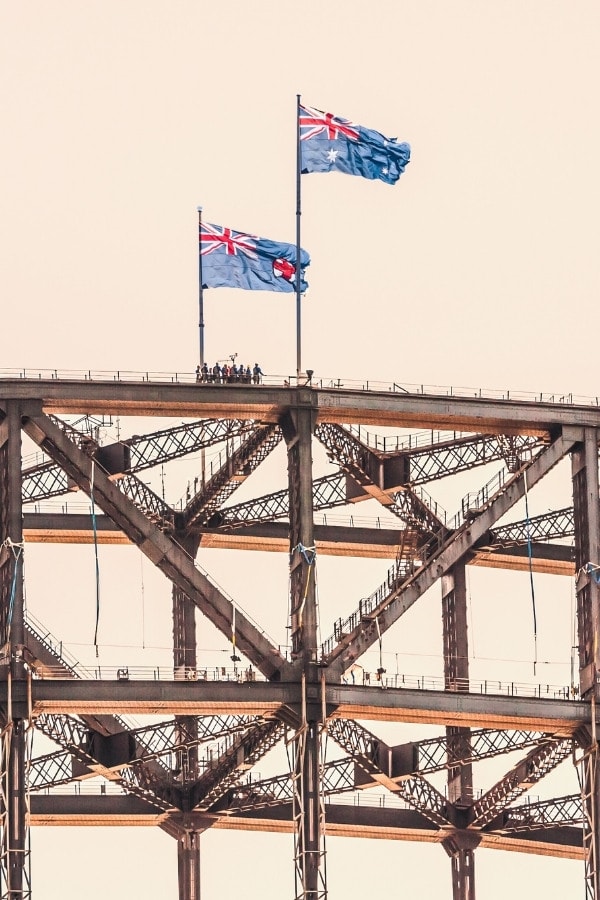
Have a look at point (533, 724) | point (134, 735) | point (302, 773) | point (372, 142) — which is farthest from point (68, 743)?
point (372, 142)

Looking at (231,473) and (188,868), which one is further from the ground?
(231,473)

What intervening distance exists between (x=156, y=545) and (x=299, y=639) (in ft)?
20.8

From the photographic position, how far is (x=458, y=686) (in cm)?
12562

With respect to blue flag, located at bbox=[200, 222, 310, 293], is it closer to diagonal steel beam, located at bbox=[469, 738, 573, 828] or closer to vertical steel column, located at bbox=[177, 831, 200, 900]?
diagonal steel beam, located at bbox=[469, 738, 573, 828]

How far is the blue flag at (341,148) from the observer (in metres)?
116

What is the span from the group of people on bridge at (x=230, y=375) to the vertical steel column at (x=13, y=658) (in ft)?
25.6

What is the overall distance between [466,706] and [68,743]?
15.5 m

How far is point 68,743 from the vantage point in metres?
116

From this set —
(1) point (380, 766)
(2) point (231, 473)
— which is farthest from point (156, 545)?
(1) point (380, 766)

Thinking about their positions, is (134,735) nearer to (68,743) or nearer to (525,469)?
(68,743)

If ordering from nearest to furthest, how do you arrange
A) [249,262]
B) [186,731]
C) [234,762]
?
1. [249,262]
2. [234,762]
3. [186,731]

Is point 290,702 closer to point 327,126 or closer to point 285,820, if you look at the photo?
point 285,820

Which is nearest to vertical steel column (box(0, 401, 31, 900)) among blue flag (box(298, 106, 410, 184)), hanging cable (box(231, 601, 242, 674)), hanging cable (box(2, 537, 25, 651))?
hanging cable (box(2, 537, 25, 651))

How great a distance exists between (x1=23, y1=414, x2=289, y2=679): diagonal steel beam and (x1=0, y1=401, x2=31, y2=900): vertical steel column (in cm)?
131
